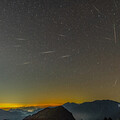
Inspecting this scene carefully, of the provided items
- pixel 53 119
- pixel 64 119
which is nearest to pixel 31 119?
pixel 53 119

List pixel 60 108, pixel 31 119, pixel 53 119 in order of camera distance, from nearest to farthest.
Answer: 1. pixel 31 119
2. pixel 53 119
3. pixel 60 108

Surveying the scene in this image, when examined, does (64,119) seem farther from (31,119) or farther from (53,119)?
(31,119)

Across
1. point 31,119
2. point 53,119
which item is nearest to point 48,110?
point 53,119

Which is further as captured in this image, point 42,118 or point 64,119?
point 64,119

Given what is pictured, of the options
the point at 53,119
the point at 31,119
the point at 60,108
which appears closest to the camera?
the point at 31,119

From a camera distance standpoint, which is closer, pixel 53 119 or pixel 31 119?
pixel 31 119

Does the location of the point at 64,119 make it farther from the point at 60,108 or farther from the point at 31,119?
the point at 31,119

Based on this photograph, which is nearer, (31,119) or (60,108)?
(31,119)

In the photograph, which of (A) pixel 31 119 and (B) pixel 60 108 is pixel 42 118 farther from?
(B) pixel 60 108
